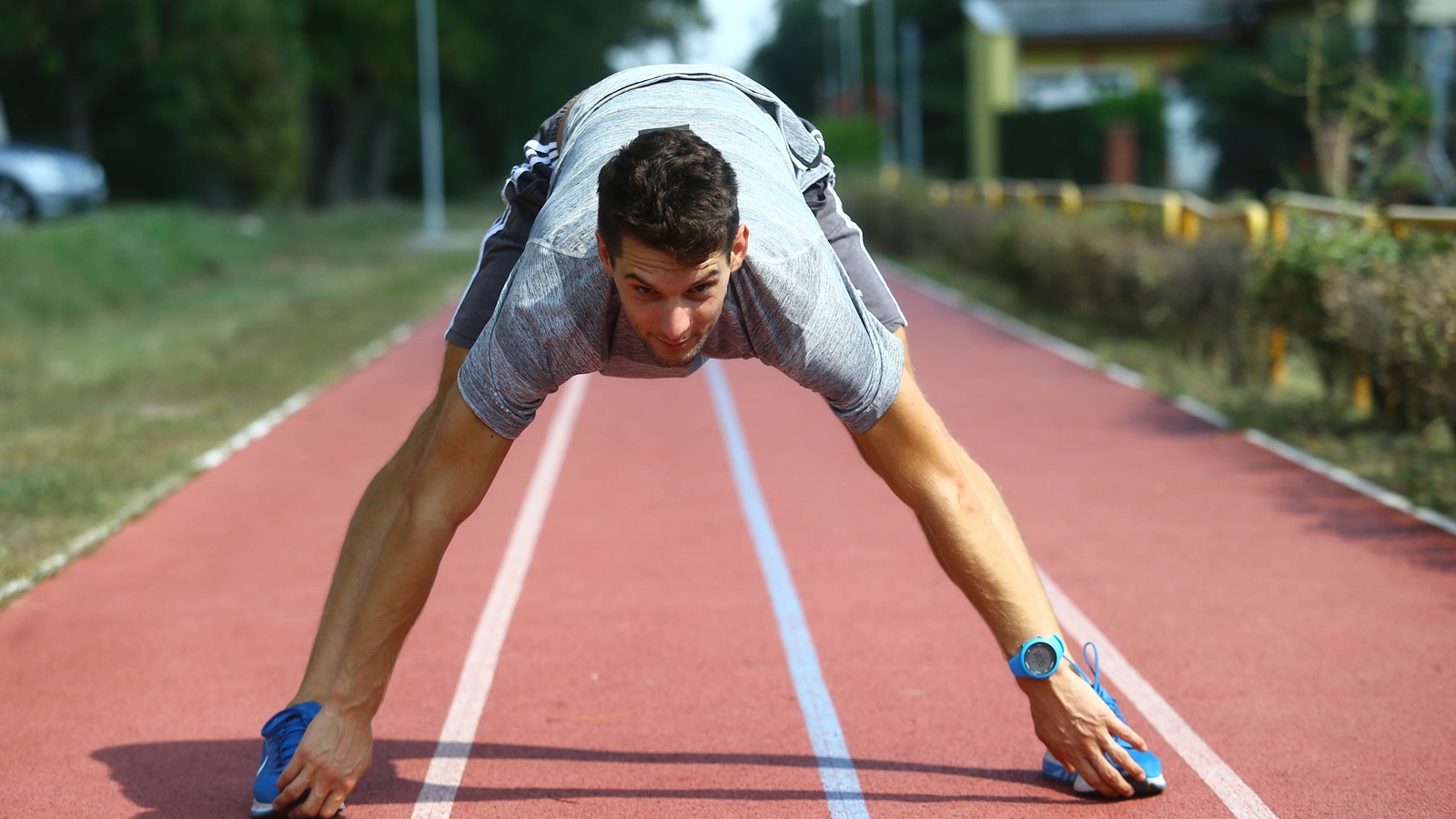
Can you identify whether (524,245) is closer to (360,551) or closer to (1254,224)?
(360,551)

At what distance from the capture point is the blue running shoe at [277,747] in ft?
12.6

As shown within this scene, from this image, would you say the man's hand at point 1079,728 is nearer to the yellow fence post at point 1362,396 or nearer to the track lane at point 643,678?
the track lane at point 643,678

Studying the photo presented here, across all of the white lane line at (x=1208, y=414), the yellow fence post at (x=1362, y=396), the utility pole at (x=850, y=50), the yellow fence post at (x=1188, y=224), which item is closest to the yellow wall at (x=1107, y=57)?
the white lane line at (x=1208, y=414)

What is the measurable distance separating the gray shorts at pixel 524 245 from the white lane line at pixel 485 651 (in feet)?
4.09

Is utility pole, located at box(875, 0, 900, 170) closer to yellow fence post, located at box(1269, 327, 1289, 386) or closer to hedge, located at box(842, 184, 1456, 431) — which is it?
hedge, located at box(842, 184, 1456, 431)

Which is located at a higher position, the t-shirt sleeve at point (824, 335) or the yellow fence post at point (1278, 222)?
the t-shirt sleeve at point (824, 335)

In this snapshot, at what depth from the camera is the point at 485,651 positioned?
550 cm

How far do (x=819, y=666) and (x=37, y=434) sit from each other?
6596 mm

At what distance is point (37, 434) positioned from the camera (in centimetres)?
973

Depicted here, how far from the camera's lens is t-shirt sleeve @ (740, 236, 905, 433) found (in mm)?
3320

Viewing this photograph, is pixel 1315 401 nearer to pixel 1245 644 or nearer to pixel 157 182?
pixel 1245 644

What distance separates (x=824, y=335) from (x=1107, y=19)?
3826cm

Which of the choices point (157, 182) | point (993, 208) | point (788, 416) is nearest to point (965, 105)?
point (157, 182)

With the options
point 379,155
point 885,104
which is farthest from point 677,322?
point 379,155
